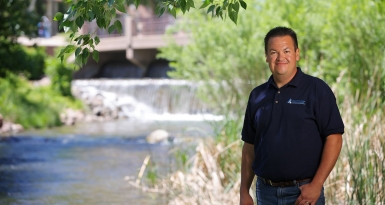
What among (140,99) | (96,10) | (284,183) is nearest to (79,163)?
(96,10)

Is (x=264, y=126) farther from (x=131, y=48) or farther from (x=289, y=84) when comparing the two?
(x=131, y=48)

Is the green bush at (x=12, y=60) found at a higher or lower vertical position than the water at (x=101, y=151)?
higher

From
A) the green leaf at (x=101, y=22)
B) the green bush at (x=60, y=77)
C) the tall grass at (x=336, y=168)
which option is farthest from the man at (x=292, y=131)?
the green bush at (x=60, y=77)

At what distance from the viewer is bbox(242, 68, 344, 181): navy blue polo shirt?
315 cm

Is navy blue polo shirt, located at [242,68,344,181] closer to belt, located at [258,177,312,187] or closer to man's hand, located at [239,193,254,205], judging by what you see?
belt, located at [258,177,312,187]

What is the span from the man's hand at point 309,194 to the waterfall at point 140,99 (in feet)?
61.1

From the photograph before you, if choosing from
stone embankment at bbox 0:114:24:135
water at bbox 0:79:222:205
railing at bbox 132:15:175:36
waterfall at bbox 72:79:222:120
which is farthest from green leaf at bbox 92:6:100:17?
railing at bbox 132:15:175:36

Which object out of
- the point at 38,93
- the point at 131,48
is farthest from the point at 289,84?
the point at 131,48

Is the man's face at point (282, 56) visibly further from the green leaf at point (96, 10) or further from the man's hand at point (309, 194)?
the green leaf at point (96, 10)

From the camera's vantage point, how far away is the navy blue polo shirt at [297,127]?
10.3 feet

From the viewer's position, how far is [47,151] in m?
14.5

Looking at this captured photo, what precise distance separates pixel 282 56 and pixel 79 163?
9910 millimetres

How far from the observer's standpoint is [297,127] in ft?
10.4

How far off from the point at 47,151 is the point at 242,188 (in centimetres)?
1150
